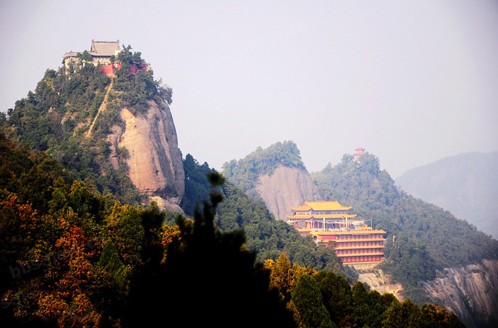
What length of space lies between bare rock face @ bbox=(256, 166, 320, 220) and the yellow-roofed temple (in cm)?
2141

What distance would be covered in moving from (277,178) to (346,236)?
118 feet

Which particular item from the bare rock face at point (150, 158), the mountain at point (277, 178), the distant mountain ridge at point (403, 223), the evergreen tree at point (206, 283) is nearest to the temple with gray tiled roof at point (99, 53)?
the bare rock face at point (150, 158)

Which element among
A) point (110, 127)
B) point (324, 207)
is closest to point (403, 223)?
point (324, 207)

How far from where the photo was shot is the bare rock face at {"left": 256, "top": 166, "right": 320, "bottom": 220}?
103 metres

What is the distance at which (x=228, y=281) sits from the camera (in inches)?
518

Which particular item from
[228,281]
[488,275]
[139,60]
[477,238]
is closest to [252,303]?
[228,281]

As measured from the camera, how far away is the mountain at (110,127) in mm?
50041

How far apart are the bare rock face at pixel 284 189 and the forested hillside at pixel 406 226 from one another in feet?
17.4

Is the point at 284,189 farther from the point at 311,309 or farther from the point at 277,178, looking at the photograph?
the point at 311,309

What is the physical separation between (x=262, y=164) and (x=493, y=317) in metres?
47.4

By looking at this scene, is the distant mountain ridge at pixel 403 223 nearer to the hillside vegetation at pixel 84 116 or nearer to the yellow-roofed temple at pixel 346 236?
the yellow-roofed temple at pixel 346 236

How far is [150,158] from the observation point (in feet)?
172

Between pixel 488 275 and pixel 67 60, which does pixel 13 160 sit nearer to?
pixel 67 60

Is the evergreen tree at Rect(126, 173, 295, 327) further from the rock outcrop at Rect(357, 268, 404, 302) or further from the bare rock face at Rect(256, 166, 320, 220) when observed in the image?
the bare rock face at Rect(256, 166, 320, 220)
